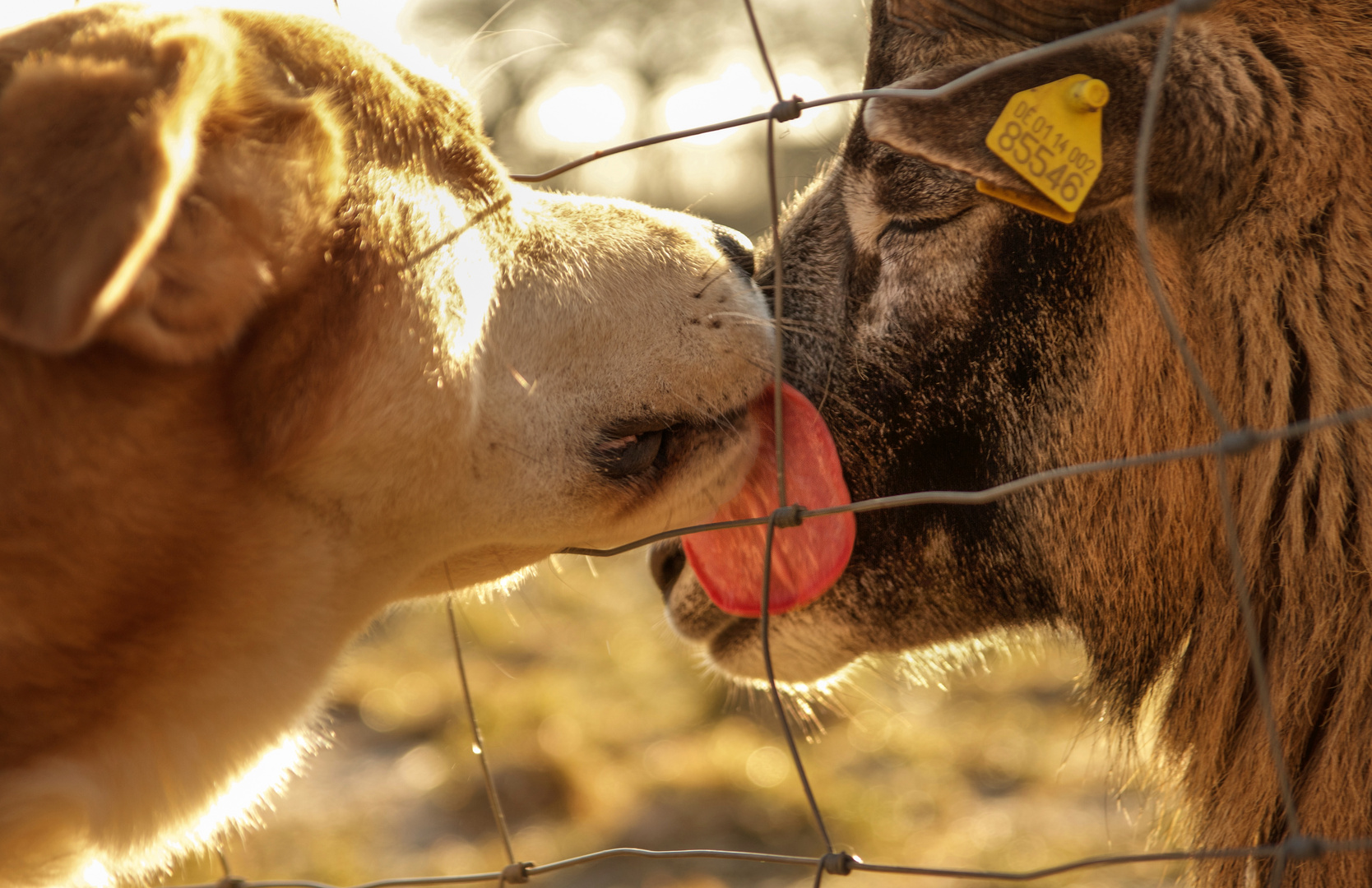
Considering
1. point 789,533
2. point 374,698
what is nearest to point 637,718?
point 374,698

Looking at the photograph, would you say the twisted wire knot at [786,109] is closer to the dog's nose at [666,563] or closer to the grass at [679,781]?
the dog's nose at [666,563]

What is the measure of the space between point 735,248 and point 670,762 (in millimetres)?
3716

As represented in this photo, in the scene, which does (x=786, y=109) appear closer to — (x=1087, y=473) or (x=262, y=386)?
(x=1087, y=473)

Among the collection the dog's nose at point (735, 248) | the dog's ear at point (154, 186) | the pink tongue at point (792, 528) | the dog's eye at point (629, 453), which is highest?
the dog's ear at point (154, 186)

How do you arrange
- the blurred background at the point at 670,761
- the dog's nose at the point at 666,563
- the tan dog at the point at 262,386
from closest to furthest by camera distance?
the tan dog at the point at 262,386 → the dog's nose at the point at 666,563 → the blurred background at the point at 670,761

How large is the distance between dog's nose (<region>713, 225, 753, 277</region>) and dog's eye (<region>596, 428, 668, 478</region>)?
0.39 meters

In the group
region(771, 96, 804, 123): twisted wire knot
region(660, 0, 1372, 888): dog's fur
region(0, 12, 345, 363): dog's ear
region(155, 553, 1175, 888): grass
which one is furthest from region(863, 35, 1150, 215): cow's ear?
region(155, 553, 1175, 888): grass

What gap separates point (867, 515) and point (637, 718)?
13.4ft

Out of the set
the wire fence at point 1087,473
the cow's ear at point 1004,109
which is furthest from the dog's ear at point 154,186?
the cow's ear at point 1004,109

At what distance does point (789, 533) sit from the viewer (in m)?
2.20

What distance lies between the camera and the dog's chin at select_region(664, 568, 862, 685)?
7.55ft

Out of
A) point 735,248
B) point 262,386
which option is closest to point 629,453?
point 735,248

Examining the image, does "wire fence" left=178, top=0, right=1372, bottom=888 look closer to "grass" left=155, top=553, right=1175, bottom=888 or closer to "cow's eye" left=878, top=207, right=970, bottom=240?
"cow's eye" left=878, top=207, right=970, bottom=240

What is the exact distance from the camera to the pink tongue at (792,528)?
7.00 ft
